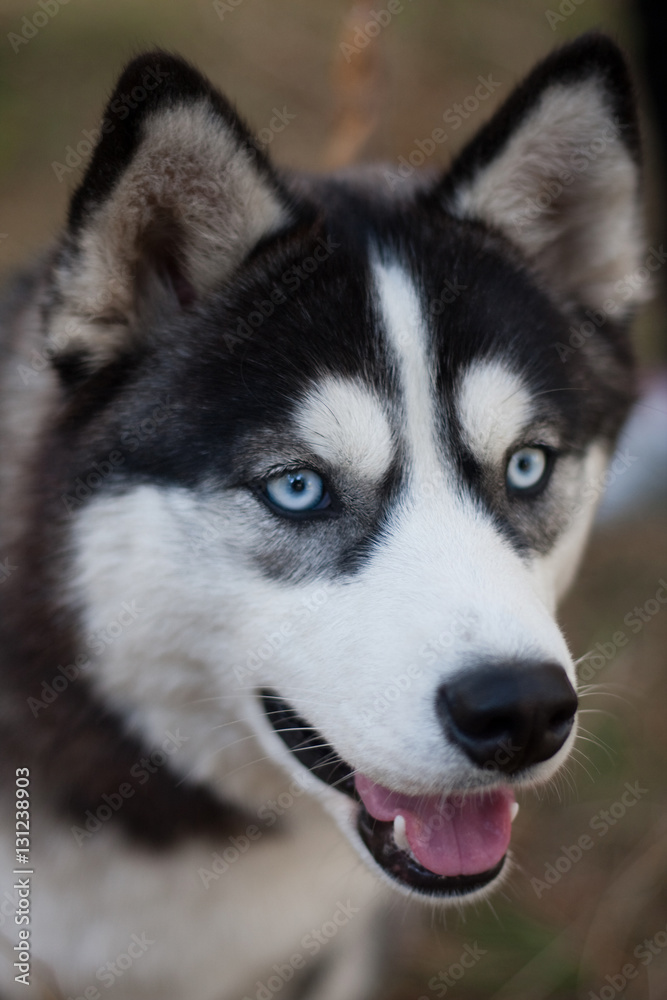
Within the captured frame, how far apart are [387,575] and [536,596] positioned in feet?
0.98

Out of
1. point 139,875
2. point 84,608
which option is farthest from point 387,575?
point 139,875

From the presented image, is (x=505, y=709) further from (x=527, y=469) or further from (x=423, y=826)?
(x=527, y=469)

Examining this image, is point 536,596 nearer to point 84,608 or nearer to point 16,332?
point 84,608

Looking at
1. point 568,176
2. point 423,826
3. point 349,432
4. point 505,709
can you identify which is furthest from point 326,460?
point 568,176

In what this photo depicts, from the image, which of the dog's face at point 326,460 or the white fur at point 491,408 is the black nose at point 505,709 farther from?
the white fur at point 491,408

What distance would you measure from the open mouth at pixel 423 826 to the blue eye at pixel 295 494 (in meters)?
0.41

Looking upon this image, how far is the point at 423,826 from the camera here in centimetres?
182

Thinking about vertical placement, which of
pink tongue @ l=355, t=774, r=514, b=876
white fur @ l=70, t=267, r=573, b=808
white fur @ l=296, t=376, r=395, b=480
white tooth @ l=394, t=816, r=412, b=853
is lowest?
white tooth @ l=394, t=816, r=412, b=853

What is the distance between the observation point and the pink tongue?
180 cm

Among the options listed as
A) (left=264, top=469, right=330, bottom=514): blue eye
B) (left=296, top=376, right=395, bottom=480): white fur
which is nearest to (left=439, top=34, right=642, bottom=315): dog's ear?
(left=296, top=376, right=395, bottom=480): white fur

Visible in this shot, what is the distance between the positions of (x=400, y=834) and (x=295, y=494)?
2.43 ft

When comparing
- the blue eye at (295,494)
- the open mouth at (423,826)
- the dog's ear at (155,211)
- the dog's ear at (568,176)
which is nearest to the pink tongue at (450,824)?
the open mouth at (423,826)

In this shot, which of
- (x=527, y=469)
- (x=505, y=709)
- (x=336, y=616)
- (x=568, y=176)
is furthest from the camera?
(x=568, y=176)

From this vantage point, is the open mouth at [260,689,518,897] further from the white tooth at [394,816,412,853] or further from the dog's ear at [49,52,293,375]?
the dog's ear at [49,52,293,375]
